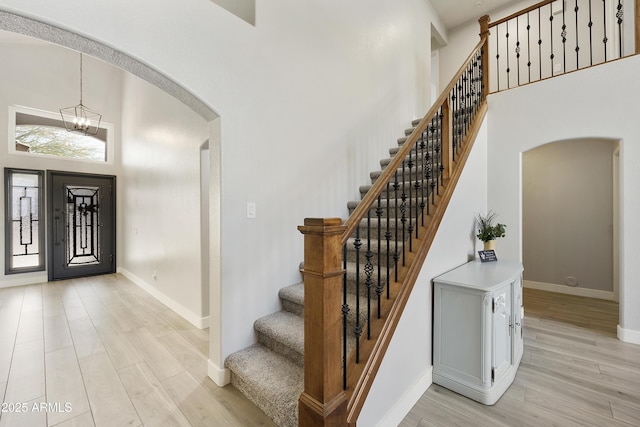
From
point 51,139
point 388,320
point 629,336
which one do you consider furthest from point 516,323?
point 51,139

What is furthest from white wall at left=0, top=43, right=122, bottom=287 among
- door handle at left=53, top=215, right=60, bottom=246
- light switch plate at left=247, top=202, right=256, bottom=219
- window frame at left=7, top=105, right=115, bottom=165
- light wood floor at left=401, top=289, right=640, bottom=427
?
light wood floor at left=401, top=289, right=640, bottom=427

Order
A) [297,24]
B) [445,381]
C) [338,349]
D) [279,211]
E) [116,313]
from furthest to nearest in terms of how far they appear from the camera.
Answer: [116,313] < [297,24] < [279,211] < [445,381] < [338,349]

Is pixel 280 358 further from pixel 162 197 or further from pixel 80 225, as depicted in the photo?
pixel 80 225

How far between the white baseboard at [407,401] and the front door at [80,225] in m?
6.56

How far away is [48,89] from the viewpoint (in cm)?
518

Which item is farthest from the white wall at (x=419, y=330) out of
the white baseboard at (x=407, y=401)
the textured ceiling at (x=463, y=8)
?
the textured ceiling at (x=463, y=8)

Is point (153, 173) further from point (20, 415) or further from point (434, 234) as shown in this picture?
point (434, 234)

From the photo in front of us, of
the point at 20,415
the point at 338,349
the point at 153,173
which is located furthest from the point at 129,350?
the point at 153,173

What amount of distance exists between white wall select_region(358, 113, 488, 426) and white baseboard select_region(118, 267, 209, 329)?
2.25m

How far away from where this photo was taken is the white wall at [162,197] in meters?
3.20

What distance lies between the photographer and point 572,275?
14.1 feet

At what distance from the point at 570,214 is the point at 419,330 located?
13.4 ft

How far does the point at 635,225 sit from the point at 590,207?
5.91ft

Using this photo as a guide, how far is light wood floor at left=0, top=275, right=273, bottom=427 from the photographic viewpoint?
1.77 metres
